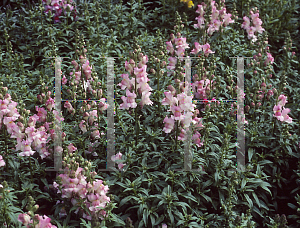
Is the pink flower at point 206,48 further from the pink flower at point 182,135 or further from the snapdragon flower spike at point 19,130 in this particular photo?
the snapdragon flower spike at point 19,130

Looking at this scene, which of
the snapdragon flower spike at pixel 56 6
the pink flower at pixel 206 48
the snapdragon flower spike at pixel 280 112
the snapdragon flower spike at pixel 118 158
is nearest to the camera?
the snapdragon flower spike at pixel 118 158

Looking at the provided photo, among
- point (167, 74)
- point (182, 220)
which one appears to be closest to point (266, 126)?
point (167, 74)

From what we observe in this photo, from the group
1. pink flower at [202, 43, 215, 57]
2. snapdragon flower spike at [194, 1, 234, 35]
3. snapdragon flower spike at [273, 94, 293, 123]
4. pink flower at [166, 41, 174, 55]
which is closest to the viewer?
snapdragon flower spike at [273, 94, 293, 123]

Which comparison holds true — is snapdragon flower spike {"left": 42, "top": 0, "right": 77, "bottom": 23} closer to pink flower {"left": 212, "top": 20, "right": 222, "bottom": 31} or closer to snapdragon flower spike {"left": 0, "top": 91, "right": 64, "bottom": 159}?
pink flower {"left": 212, "top": 20, "right": 222, "bottom": 31}

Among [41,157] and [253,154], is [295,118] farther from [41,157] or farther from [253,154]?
[41,157]

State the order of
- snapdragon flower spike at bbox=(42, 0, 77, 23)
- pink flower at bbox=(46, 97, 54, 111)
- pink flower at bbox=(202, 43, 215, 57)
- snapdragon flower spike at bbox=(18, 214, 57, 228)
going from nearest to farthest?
snapdragon flower spike at bbox=(18, 214, 57, 228) < pink flower at bbox=(46, 97, 54, 111) < pink flower at bbox=(202, 43, 215, 57) < snapdragon flower spike at bbox=(42, 0, 77, 23)

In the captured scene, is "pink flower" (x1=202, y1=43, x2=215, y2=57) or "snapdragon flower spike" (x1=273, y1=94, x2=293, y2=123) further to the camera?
"pink flower" (x1=202, y1=43, x2=215, y2=57)

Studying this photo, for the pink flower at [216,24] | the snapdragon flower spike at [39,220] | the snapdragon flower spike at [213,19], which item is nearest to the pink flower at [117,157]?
the snapdragon flower spike at [39,220]

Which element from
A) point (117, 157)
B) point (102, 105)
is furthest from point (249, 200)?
point (102, 105)

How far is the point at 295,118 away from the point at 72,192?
372cm

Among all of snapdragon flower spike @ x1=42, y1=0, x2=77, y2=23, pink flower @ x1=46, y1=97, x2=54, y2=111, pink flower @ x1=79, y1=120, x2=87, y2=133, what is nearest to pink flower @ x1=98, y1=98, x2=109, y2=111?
pink flower @ x1=79, y1=120, x2=87, y2=133

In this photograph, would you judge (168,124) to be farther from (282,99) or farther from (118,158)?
(282,99)

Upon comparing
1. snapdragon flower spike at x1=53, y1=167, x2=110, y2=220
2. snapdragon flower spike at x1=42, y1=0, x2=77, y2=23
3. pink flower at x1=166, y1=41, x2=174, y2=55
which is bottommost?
snapdragon flower spike at x1=53, y1=167, x2=110, y2=220

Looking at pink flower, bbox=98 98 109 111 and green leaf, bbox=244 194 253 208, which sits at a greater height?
pink flower, bbox=98 98 109 111
